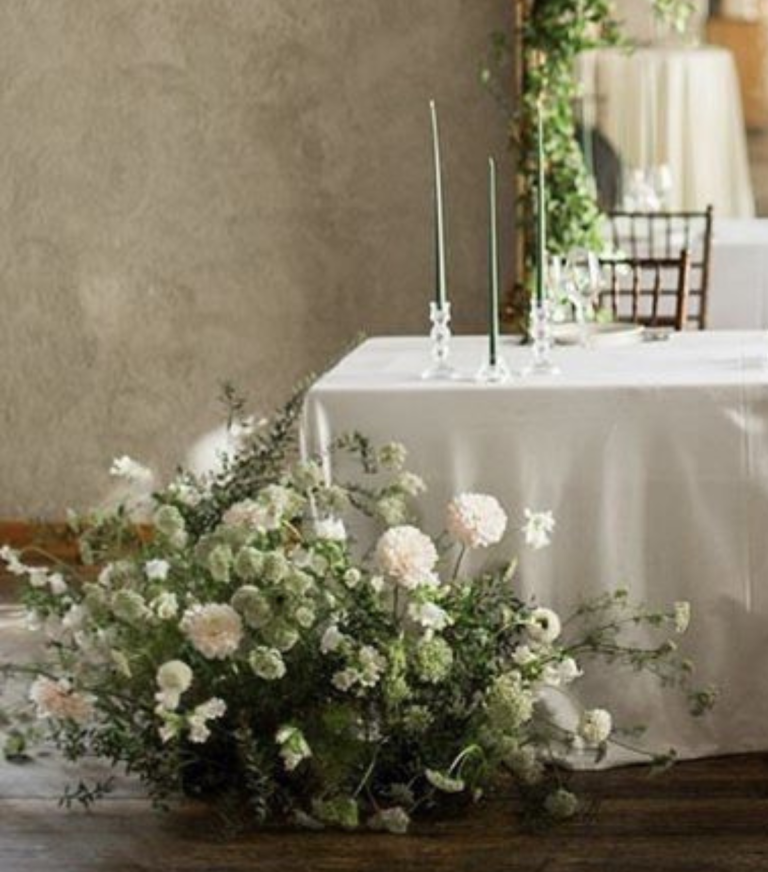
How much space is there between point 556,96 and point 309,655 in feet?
8.83

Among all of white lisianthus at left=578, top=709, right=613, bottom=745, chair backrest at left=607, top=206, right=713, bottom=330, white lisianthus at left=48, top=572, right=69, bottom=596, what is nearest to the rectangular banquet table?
white lisianthus at left=578, top=709, right=613, bottom=745

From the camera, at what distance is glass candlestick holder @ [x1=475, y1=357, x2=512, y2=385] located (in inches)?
184

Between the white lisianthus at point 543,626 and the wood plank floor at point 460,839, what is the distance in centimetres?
34

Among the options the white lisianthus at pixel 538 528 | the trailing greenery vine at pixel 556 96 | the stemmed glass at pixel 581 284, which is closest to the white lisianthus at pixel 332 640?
the white lisianthus at pixel 538 528

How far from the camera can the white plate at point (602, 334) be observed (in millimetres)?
5160

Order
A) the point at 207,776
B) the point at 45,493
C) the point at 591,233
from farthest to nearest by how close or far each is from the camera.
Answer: the point at 45,493 < the point at 591,233 < the point at 207,776

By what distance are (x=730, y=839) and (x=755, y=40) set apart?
327 centimetres

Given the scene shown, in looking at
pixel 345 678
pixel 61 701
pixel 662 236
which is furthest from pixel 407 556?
pixel 662 236

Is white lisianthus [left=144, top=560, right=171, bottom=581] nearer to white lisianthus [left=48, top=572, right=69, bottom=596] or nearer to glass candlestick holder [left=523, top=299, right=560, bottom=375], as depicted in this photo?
white lisianthus [left=48, top=572, right=69, bottom=596]

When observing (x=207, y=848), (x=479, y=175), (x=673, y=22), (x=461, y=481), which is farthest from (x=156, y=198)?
(x=207, y=848)

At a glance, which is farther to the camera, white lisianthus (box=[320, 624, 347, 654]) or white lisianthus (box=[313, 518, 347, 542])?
white lisianthus (box=[313, 518, 347, 542])

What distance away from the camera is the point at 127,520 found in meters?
4.50

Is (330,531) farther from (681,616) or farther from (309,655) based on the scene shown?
(681,616)

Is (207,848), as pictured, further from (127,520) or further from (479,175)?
(479,175)
